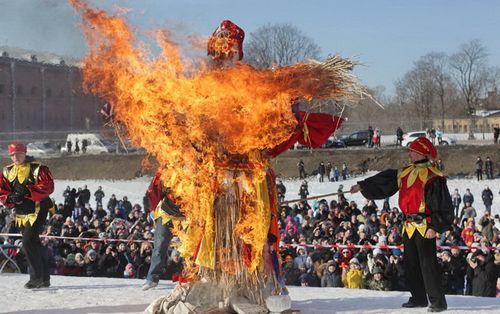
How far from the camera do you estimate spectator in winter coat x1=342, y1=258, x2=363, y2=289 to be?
1112 centimetres

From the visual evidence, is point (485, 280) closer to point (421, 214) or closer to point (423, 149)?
point (421, 214)

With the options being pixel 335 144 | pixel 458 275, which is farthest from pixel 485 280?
pixel 335 144

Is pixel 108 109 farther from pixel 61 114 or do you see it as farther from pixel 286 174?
pixel 61 114

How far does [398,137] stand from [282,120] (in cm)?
3889

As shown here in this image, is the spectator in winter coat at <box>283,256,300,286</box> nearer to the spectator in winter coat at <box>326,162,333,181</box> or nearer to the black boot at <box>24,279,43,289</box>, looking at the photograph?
the black boot at <box>24,279,43,289</box>

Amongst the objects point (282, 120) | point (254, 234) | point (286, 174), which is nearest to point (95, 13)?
point (282, 120)

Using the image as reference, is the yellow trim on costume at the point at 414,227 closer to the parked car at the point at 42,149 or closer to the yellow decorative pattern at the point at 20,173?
the yellow decorative pattern at the point at 20,173

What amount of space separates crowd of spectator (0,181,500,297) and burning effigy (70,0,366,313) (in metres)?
1.35

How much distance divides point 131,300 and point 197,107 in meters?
2.62

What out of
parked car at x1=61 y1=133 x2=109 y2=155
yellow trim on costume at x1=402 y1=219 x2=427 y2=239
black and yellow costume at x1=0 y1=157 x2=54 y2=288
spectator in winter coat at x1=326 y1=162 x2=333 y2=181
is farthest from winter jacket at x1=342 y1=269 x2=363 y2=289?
parked car at x1=61 y1=133 x2=109 y2=155

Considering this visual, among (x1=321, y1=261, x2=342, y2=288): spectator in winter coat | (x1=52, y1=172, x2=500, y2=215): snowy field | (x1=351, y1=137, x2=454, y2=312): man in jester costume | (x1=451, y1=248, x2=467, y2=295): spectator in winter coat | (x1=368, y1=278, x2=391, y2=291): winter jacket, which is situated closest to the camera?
(x1=351, y1=137, x2=454, y2=312): man in jester costume

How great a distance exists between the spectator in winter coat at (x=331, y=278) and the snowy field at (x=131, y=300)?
3027mm

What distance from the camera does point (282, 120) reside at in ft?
22.2

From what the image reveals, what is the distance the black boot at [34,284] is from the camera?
8.88 metres
